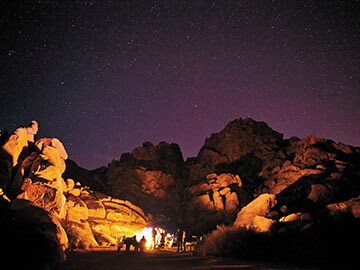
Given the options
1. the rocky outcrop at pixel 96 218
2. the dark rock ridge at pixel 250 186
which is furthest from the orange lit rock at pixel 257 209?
the rocky outcrop at pixel 96 218

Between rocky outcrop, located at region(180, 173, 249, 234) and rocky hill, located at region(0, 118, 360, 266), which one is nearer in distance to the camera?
rocky hill, located at region(0, 118, 360, 266)

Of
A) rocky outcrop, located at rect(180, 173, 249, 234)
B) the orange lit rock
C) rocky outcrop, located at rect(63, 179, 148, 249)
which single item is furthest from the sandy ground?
rocky outcrop, located at rect(180, 173, 249, 234)

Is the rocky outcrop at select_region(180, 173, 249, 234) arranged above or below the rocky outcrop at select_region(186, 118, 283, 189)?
below

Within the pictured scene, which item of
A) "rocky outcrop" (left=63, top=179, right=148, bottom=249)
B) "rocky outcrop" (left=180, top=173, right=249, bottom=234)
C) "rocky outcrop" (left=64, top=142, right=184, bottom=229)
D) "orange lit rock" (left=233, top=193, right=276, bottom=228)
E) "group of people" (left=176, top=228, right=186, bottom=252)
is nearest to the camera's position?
"orange lit rock" (left=233, top=193, right=276, bottom=228)

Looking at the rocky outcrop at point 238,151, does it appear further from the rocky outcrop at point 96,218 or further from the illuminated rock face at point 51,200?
the illuminated rock face at point 51,200

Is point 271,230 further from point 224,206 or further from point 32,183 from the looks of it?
point 224,206

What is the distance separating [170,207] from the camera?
61.9m

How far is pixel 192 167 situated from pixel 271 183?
27.3 meters

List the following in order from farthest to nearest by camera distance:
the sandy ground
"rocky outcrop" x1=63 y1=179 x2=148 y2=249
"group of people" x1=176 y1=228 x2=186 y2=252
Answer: "rocky outcrop" x1=63 y1=179 x2=148 y2=249
"group of people" x1=176 y1=228 x2=186 y2=252
the sandy ground

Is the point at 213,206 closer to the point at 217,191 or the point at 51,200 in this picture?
the point at 217,191

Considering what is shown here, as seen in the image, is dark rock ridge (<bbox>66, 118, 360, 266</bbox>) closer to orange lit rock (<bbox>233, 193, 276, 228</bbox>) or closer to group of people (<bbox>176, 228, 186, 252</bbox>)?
orange lit rock (<bbox>233, 193, 276, 228</bbox>)

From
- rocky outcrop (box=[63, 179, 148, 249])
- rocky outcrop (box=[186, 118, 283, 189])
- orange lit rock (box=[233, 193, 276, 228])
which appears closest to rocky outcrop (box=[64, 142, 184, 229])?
rocky outcrop (box=[186, 118, 283, 189])

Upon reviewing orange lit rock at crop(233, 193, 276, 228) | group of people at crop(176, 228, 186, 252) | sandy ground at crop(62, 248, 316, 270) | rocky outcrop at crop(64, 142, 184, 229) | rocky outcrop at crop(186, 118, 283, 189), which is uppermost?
rocky outcrop at crop(186, 118, 283, 189)

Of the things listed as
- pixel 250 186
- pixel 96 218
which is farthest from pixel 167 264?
pixel 250 186
